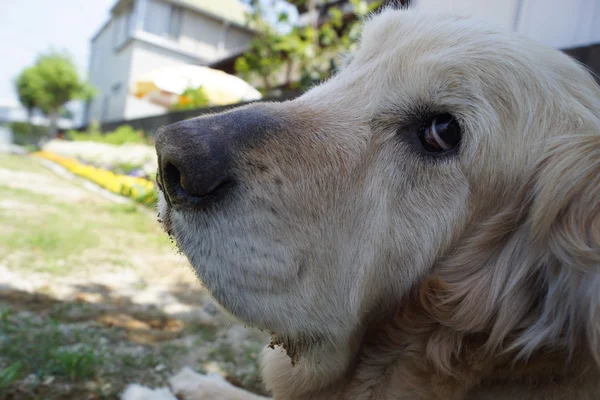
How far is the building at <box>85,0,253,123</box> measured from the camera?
26.9 metres

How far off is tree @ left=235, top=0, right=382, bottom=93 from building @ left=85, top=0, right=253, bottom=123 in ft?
49.4

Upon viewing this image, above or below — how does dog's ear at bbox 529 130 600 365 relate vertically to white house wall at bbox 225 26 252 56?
below

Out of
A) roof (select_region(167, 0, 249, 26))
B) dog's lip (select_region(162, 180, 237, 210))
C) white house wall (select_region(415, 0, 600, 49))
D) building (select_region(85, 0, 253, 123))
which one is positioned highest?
roof (select_region(167, 0, 249, 26))

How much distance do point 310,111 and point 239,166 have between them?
0.43 meters

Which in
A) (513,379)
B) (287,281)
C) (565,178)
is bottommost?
(513,379)

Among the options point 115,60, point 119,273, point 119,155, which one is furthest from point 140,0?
point 119,273

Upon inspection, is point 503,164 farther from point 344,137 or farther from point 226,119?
point 226,119

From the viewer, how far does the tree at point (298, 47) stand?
9125 mm

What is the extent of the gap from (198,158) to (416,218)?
0.76 meters

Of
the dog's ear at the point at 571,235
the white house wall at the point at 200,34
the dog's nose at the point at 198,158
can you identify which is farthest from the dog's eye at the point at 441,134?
the white house wall at the point at 200,34

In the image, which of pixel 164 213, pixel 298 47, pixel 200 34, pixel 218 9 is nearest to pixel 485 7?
pixel 164 213

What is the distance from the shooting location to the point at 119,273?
14.5ft

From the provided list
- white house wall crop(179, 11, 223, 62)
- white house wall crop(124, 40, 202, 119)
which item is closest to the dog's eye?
white house wall crop(124, 40, 202, 119)

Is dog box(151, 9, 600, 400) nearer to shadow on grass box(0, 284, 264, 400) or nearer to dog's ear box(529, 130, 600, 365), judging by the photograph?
dog's ear box(529, 130, 600, 365)
